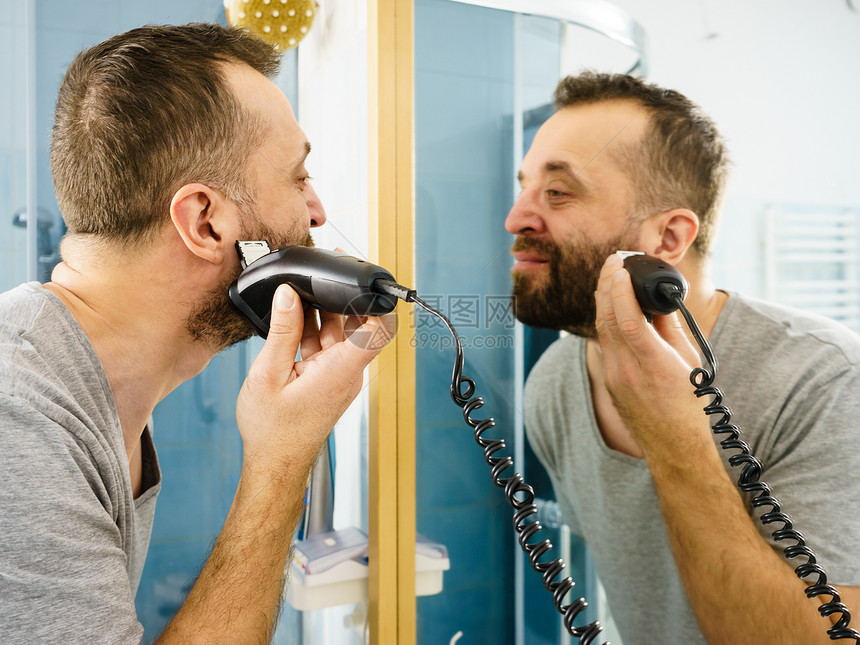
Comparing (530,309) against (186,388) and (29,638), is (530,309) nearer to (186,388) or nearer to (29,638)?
(186,388)

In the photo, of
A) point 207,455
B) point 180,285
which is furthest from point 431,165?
point 207,455

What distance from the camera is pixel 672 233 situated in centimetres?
99

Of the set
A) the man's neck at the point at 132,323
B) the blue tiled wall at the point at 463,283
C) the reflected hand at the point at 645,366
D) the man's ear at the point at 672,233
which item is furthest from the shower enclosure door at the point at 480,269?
the man's neck at the point at 132,323

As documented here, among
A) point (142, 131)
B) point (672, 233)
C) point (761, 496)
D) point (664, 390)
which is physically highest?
point (142, 131)

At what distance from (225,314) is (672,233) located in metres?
0.70

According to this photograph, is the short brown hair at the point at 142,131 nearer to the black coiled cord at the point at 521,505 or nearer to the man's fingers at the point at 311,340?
the man's fingers at the point at 311,340

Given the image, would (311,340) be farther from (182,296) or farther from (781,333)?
(781,333)

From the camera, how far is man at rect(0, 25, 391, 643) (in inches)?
29.0

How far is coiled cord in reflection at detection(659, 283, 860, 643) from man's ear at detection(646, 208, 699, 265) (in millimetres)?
138

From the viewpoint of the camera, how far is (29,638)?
580 mm

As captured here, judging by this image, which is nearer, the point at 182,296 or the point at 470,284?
the point at 182,296

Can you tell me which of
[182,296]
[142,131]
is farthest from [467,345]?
[142,131]

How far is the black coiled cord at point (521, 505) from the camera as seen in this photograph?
33.4 inches

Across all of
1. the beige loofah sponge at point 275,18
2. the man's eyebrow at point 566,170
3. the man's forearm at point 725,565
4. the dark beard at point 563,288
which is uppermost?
the beige loofah sponge at point 275,18
